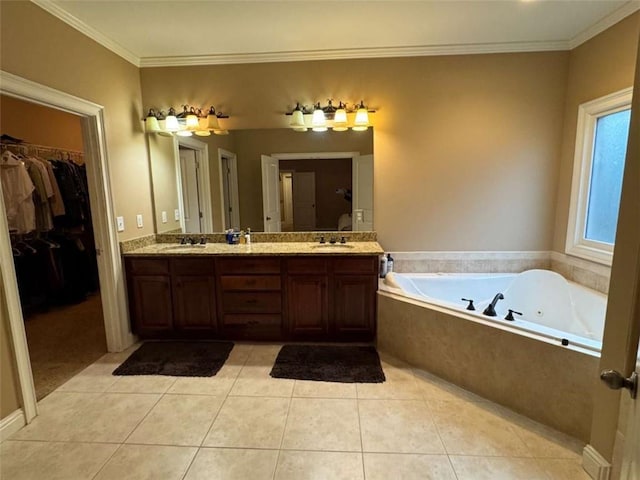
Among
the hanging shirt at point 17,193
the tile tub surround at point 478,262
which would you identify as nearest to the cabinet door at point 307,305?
the tile tub surround at point 478,262

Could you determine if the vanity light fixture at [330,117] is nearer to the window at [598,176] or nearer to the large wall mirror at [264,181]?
the large wall mirror at [264,181]

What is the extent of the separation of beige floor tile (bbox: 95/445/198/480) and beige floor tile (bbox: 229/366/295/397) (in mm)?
553

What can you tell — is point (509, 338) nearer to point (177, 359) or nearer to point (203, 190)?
point (177, 359)

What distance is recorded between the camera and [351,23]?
8.22 feet

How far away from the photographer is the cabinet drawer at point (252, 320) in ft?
9.70

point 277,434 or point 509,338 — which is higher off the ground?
point 509,338

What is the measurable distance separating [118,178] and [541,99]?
12.3 ft

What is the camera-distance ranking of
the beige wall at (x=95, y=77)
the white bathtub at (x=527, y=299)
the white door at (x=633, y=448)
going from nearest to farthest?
the white door at (x=633, y=448), the beige wall at (x=95, y=77), the white bathtub at (x=527, y=299)

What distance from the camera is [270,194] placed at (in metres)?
3.33

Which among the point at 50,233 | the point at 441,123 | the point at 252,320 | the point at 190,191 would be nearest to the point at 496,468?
the point at 252,320

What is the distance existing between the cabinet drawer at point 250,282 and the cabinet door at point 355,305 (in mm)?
535

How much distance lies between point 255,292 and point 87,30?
7.79 ft

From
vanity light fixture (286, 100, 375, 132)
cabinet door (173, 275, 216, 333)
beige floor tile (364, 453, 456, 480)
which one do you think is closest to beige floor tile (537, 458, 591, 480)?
beige floor tile (364, 453, 456, 480)

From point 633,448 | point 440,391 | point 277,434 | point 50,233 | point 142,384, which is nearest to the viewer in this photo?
point 633,448
